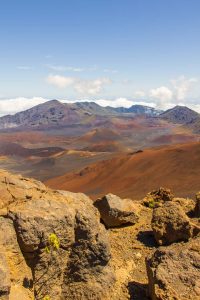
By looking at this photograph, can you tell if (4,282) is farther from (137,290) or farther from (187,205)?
(187,205)

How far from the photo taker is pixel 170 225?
10891 mm

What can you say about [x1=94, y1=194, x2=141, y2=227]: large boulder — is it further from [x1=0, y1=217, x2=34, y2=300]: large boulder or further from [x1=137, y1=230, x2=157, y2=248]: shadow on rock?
[x1=0, y1=217, x2=34, y2=300]: large boulder

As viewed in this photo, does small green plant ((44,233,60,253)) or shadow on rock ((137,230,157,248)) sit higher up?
small green plant ((44,233,60,253))

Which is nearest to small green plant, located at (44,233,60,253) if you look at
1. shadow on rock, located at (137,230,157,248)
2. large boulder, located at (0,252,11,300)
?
large boulder, located at (0,252,11,300)

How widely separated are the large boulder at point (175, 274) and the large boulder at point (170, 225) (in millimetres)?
2198

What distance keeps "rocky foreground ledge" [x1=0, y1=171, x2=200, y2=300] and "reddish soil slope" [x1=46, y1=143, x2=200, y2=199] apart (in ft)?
109

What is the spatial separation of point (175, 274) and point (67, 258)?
231cm

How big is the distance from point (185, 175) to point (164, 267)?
42.4 metres

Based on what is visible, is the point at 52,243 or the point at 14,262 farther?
the point at 52,243

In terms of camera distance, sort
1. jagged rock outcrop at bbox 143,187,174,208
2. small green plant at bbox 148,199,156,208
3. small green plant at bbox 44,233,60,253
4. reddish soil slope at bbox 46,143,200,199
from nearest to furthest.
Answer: small green plant at bbox 44,233,60,253, small green plant at bbox 148,199,156,208, jagged rock outcrop at bbox 143,187,174,208, reddish soil slope at bbox 46,143,200,199

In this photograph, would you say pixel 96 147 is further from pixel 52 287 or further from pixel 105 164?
pixel 52 287

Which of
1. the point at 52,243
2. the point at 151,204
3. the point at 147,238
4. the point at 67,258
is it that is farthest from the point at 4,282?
the point at 151,204

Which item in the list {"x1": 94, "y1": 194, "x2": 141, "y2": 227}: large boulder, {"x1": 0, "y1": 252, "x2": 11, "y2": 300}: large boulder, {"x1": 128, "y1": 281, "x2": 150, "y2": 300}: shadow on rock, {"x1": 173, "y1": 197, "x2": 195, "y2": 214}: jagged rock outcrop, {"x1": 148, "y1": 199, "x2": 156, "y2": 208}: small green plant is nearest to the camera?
{"x1": 0, "y1": 252, "x2": 11, "y2": 300}: large boulder

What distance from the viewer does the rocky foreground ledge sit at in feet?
24.9
